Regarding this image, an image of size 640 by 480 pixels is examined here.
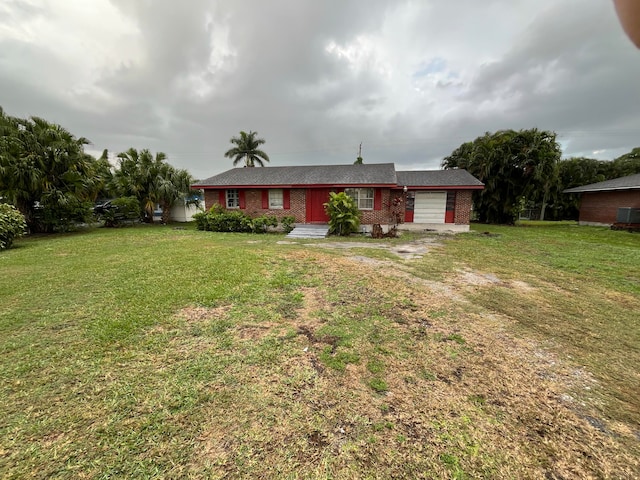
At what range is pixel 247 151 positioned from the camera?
33.1 metres

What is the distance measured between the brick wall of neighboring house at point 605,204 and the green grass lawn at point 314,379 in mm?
17562

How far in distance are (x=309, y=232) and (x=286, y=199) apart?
11.4 ft

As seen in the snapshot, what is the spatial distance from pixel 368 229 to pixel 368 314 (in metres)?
10.0

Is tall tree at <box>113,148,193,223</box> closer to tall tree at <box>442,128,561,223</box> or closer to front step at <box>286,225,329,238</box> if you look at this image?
front step at <box>286,225,329,238</box>

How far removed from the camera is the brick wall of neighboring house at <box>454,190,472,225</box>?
607 inches

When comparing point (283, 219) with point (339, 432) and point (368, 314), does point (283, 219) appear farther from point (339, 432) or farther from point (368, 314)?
point (339, 432)

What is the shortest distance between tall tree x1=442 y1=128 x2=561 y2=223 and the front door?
1253cm

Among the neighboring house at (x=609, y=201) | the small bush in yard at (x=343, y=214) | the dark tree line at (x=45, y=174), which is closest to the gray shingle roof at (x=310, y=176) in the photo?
the small bush in yard at (x=343, y=214)

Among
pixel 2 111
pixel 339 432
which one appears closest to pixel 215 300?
pixel 339 432

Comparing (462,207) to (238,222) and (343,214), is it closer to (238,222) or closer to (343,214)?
(343,214)

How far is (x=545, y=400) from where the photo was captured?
97.6 inches

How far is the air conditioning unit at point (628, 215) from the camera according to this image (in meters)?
16.2

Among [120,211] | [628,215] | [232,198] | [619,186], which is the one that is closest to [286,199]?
[232,198]

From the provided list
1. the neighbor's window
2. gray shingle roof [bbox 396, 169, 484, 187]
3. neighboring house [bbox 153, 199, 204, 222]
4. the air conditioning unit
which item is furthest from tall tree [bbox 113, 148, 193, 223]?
the air conditioning unit
